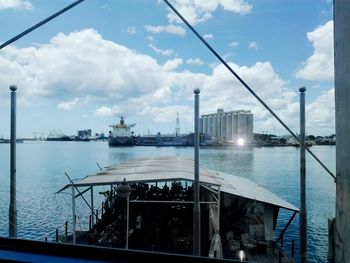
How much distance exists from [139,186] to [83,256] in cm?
1896

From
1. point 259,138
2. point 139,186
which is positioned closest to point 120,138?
point 259,138

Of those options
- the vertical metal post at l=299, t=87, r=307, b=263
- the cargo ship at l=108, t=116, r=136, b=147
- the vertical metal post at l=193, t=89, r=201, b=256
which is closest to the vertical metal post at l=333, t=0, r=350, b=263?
the vertical metal post at l=299, t=87, r=307, b=263

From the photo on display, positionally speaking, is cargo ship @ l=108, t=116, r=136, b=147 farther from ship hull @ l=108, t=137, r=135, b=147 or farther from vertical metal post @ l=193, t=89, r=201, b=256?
vertical metal post @ l=193, t=89, r=201, b=256

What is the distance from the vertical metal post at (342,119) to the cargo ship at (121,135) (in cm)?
A: 14265

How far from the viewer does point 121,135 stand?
14638 cm

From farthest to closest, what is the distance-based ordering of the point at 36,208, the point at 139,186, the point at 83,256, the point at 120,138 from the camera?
1. the point at 120,138
2. the point at 36,208
3. the point at 139,186
4. the point at 83,256

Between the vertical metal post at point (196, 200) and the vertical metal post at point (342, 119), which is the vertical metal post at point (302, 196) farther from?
the vertical metal post at point (342, 119)

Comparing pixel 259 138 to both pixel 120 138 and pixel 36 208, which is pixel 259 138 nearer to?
pixel 120 138

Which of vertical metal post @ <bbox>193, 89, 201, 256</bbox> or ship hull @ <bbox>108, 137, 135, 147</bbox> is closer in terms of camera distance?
vertical metal post @ <bbox>193, 89, 201, 256</bbox>

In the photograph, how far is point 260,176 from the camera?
48.7 meters

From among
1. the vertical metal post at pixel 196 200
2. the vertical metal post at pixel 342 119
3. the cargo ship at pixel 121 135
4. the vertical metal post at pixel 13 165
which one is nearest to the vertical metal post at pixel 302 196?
the vertical metal post at pixel 196 200

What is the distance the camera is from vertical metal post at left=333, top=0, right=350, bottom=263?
6.24ft

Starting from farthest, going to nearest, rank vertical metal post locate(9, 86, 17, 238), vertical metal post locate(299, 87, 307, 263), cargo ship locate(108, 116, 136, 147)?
cargo ship locate(108, 116, 136, 147)
vertical metal post locate(299, 87, 307, 263)
vertical metal post locate(9, 86, 17, 238)

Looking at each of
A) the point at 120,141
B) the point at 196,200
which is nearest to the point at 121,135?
the point at 120,141
